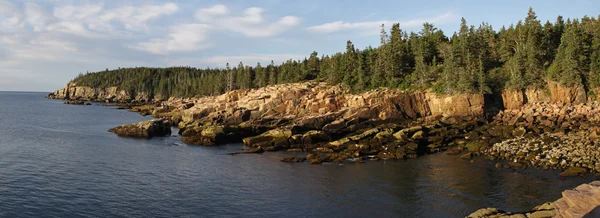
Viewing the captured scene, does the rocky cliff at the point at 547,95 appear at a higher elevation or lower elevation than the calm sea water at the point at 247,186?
higher

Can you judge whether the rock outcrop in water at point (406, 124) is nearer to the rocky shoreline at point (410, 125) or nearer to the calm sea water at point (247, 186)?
the rocky shoreline at point (410, 125)

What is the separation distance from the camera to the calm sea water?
29.1m

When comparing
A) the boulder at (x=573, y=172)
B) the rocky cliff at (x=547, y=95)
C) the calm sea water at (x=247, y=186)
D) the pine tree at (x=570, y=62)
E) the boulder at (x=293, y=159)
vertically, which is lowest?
the calm sea water at (x=247, y=186)

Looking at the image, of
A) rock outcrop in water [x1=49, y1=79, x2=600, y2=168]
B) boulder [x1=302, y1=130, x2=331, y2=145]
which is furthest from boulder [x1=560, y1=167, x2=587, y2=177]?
boulder [x1=302, y1=130, x2=331, y2=145]

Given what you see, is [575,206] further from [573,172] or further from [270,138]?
[270,138]

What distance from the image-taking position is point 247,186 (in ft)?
119

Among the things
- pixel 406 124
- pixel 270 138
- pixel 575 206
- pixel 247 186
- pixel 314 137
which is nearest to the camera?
pixel 575 206

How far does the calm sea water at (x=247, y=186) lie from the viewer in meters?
29.1

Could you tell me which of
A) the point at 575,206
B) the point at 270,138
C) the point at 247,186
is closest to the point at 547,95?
the point at 270,138

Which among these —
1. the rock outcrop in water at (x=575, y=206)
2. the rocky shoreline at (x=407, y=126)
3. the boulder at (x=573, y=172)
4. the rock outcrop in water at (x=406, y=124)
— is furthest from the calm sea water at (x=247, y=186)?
the rock outcrop in water at (x=575, y=206)

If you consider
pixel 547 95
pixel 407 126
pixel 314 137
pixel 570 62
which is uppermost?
pixel 570 62

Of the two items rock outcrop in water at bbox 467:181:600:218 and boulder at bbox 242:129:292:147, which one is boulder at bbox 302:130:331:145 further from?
rock outcrop in water at bbox 467:181:600:218

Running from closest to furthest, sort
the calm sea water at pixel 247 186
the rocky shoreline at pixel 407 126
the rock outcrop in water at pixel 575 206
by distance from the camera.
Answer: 1. the rock outcrop in water at pixel 575 206
2. the calm sea water at pixel 247 186
3. the rocky shoreline at pixel 407 126

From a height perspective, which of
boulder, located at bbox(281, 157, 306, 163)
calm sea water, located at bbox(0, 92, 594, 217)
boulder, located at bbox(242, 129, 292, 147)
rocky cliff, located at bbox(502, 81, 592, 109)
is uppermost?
rocky cliff, located at bbox(502, 81, 592, 109)
